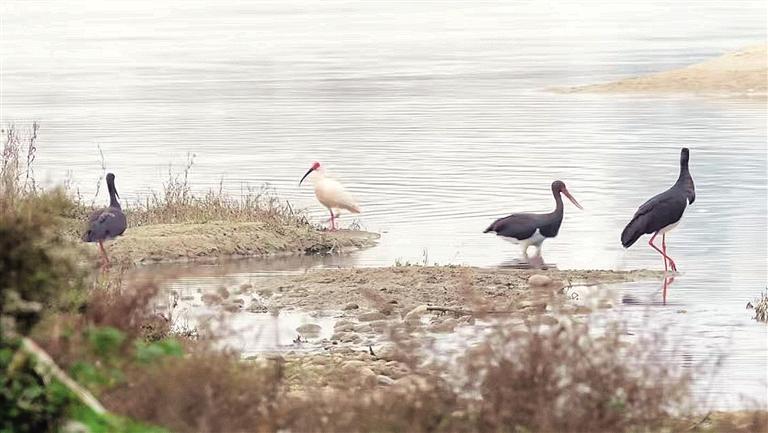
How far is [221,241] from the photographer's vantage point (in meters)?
20.2

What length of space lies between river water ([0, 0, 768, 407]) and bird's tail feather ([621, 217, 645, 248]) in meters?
0.26

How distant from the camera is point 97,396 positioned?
8367 millimetres

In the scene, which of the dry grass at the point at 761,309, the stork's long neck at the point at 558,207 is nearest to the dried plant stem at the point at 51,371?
the dry grass at the point at 761,309

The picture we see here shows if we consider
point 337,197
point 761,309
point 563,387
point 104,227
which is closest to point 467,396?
point 563,387

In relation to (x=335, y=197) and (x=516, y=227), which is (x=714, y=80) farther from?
(x=516, y=227)

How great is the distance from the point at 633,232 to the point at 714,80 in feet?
90.0

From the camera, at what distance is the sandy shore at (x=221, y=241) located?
Answer: 64.1 ft

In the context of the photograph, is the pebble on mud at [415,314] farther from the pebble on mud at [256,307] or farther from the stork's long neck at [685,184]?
the stork's long neck at [685,184]

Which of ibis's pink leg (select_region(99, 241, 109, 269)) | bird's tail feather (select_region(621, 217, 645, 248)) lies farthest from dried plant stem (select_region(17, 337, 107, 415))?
bird's tail feather (select_region(621, 217, 645, 248))

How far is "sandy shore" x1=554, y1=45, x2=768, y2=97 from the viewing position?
4566 cm

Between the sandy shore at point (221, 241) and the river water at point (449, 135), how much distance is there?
44cm

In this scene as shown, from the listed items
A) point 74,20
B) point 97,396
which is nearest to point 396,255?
point 97,396

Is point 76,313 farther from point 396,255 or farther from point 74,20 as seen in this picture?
point 74,20

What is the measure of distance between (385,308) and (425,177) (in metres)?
13.0
